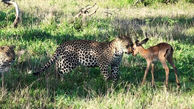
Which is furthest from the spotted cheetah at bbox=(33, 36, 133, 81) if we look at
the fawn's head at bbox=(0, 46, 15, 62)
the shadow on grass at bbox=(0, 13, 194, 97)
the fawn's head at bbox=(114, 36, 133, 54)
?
the fawn's head at bbox=(0, 46, 15, 62)

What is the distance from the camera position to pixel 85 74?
8695 millimetres

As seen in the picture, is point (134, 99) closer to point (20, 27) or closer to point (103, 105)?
point (103, 105)

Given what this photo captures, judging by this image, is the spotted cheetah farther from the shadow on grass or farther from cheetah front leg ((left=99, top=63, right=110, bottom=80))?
the shadow on grass

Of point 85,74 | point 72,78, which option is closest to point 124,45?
point 85,74

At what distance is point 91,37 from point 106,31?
0.77 m

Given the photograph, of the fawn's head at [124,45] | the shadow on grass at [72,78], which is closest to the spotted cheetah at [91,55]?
the fawn's head at [124,45]

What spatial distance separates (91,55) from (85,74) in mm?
422

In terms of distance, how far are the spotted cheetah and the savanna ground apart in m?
0.21

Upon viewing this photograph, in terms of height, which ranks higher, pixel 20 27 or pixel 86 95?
pixel 20 27

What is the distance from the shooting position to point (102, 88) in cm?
782

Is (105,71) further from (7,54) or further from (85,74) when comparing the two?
(7,54)

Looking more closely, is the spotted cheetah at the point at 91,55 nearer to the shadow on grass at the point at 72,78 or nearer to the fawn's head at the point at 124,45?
the fawn's head at the point at 124,45

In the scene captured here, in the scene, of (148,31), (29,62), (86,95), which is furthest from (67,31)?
(86,95)

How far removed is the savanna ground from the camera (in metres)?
6.82
